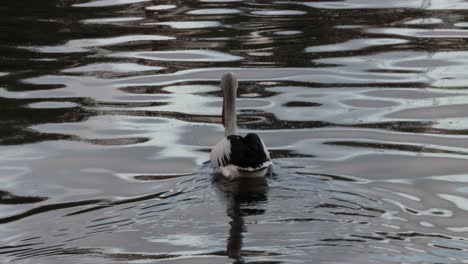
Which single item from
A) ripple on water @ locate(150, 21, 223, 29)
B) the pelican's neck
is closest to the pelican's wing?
the pelican's neck

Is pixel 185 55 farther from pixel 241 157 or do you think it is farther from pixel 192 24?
pixel 241 157

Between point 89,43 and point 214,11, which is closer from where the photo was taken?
point 89,43

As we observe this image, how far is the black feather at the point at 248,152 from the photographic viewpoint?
10.5 meters

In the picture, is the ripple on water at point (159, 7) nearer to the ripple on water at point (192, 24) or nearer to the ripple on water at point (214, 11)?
the ripple on water at point (214, 11)

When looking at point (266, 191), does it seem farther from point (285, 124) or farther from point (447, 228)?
point (285, 124)

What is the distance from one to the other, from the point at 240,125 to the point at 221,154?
2078 millimetres

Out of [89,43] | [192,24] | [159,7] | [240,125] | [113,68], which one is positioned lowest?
[240,125]

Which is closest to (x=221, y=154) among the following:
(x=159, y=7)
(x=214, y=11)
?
(x=214, y=11)

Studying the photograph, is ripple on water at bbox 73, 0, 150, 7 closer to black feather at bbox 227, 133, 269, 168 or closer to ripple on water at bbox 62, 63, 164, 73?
ripple on water at bbox 62, 63, 164, 73

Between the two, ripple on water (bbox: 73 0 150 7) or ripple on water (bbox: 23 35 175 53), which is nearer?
ripple on water (bbox: 23 35 175 53)

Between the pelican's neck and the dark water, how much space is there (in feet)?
1.30

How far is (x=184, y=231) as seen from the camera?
9.00 m

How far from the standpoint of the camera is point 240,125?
1286cm

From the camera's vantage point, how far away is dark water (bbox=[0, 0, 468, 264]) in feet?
29.2
